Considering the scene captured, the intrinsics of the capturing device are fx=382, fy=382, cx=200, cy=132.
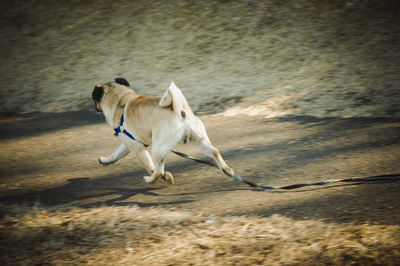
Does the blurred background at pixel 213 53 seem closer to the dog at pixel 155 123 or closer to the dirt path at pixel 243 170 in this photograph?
the dirt path at pixel 243 170

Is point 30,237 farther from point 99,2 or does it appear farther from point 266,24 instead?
point 99,2

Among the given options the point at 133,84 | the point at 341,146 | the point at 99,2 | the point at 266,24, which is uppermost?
the point at 99,2

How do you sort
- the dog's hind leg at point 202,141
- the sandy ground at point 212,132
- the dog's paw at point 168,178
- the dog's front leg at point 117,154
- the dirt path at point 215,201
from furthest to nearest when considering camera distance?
the dog's front leg at point 117,154, the dog's paw at point 168,178, the dog's hind leg at point 202,141, the sandy ground at point 212,132, the dirt path at point 215,201

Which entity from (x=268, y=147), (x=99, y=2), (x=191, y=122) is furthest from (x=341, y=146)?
(x=99, y=2)

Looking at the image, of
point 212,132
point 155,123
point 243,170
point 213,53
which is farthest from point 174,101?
point 213,53

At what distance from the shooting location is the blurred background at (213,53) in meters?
8.99

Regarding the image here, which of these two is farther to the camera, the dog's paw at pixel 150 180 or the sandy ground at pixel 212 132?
the dog's paw at pixel 150 180

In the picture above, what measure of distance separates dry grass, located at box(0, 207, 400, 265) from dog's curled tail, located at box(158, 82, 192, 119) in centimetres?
115

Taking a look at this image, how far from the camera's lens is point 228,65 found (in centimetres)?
1135

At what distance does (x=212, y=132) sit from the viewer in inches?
286

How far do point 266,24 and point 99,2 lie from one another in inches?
287

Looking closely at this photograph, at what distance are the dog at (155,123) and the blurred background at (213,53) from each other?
377 centimetres

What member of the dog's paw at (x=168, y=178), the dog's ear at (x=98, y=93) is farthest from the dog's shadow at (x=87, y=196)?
the dog's ear at (x=98, y=93)

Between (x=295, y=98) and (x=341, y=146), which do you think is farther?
(x=295, y=98)
